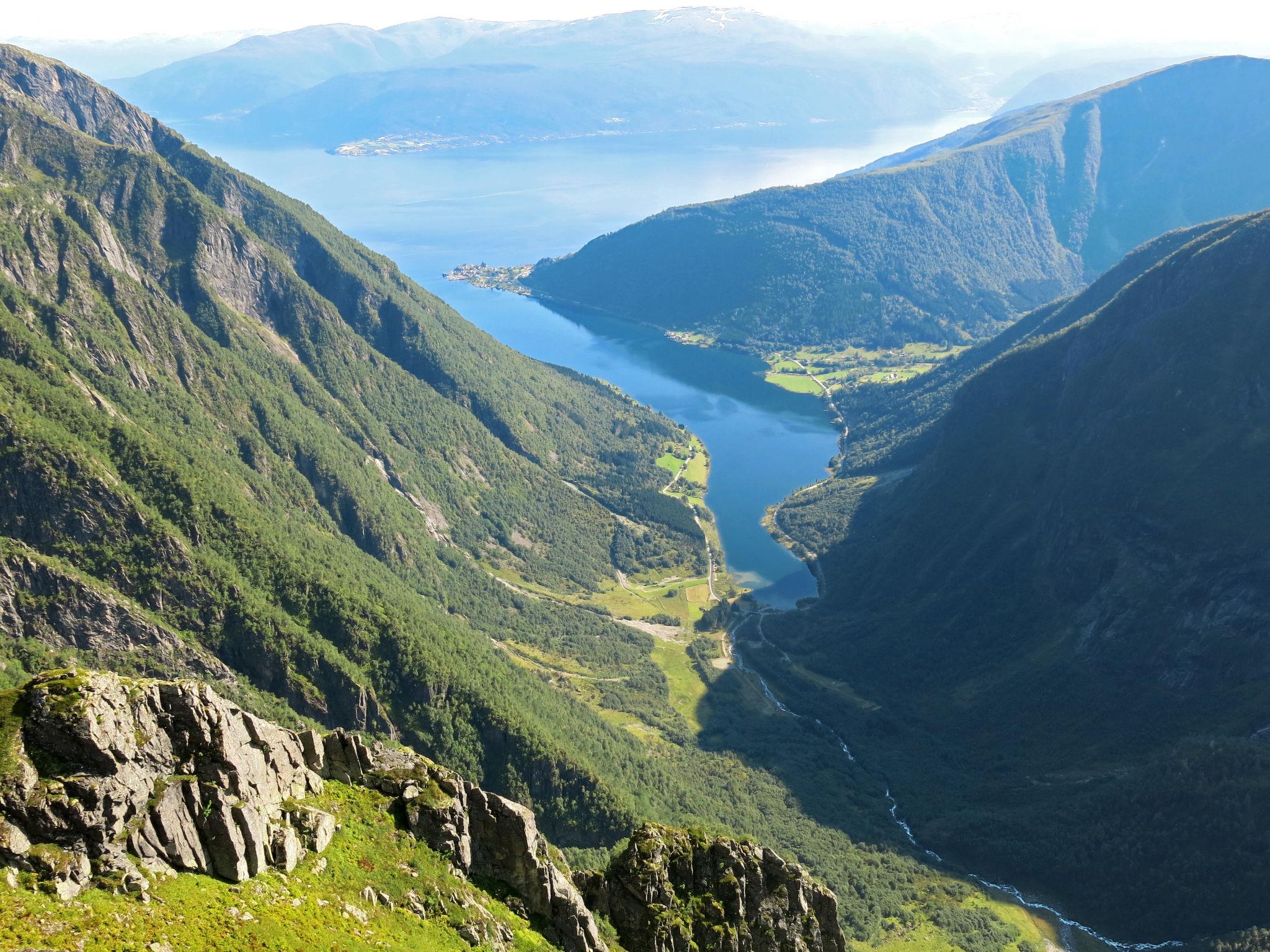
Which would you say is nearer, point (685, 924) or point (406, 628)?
point (685, 924)

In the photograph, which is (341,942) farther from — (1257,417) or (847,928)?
(1257,417)

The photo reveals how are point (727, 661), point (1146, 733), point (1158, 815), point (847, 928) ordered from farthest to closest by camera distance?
point (727, 661) → point (1146, 733) → point (1158, 815) → point (847, 928)

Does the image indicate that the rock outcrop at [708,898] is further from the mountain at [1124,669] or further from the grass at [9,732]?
the mountain at [1124,669]

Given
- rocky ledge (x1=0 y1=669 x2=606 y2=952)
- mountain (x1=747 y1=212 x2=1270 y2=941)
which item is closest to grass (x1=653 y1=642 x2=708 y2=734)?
mountain (x1=747 y1=212 x2=1270 y2=941)

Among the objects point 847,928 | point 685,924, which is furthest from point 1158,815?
point 685,924

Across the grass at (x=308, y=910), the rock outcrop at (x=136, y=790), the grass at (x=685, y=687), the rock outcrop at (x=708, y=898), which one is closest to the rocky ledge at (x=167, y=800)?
the rock outcrop at (x=136, y=790)

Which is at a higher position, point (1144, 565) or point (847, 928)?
point (1144, 565)

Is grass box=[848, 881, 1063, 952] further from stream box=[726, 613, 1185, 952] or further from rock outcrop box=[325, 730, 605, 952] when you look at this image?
rock outcrop box=[325, 730, 605, 952]
